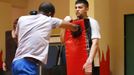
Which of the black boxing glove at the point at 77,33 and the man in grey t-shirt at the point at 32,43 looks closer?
the man in grey t-shirt at the point at 32,43

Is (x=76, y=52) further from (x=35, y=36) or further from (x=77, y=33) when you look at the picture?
(x=35, y=36)

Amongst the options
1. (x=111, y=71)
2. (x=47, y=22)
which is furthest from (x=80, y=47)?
(x=111, y=71)

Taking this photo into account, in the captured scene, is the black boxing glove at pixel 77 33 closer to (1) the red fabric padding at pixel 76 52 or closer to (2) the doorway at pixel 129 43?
(1) the red fabric padding at pixel 76 52

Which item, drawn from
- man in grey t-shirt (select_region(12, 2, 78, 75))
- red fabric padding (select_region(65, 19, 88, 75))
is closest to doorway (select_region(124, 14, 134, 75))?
red fabric padding (select_region(65, 19, 88, 75))

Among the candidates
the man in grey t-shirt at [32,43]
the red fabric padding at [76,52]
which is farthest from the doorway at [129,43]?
the man in grey t-shirt at [32,43]

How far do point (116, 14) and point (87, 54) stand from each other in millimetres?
3391

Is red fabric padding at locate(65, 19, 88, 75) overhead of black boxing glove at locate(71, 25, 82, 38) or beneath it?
beneath

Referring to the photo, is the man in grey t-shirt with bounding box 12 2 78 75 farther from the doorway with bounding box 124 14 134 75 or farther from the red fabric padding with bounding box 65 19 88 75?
the doorway with bounding box 124 14 134 75

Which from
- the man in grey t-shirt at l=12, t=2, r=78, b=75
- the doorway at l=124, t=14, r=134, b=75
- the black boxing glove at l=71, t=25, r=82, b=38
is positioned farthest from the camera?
the doorway at l=124, t=14, r=134, b=75

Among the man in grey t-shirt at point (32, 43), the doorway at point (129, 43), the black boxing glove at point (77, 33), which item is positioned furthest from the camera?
the doorway at point (129, 43)

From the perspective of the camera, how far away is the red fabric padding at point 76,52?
9.96 feet

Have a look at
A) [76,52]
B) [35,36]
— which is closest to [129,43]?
[76,52]

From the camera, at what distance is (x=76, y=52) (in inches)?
123

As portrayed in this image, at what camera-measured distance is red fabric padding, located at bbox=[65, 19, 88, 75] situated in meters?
3.04
